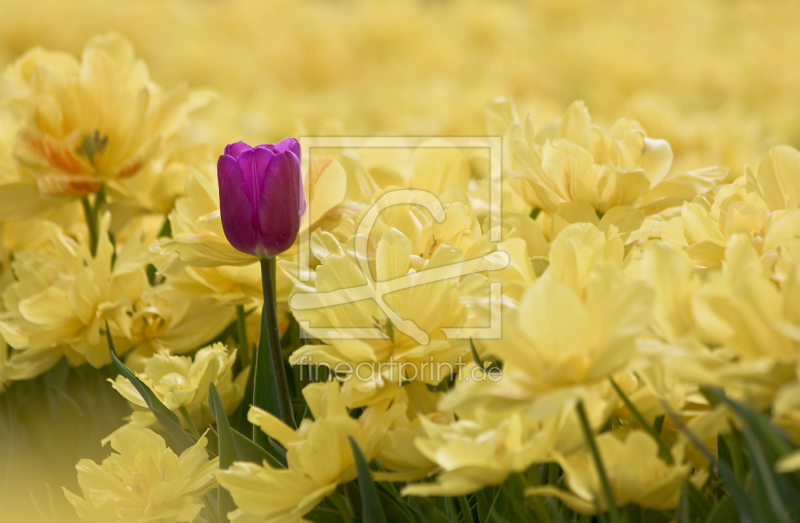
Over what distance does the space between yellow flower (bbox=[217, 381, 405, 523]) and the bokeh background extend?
30 cm

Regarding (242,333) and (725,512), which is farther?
(242,333)

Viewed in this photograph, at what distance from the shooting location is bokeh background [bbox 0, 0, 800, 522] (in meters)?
0.73

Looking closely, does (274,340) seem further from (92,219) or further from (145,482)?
(92,219)

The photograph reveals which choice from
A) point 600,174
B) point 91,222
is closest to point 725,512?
point 600,174

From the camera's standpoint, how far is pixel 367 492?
1.43 feet

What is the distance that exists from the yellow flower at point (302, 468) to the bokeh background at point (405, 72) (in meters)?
Answer: 0.30

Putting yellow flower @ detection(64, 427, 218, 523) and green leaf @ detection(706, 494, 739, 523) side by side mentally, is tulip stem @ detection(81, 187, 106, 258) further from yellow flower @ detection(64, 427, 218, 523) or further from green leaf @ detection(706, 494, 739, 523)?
green leaf @ detection(706, 494, 739, 523)

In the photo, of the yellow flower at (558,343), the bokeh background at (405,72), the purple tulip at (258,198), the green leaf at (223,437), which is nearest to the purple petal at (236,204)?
the purple tulip at (258,198)

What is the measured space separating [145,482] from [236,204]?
21 centimetres

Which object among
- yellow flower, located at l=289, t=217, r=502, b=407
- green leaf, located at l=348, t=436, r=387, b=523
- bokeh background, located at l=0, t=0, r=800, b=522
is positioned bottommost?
green leaf, located at l=348, t=436, r=387, b=523

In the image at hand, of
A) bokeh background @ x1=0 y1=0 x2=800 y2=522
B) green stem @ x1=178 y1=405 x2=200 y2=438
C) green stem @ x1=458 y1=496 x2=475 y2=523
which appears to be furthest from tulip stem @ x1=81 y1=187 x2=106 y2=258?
green stem @ x1=458 y1=496 x2=475 y2=523

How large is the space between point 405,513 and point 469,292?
0.15 m

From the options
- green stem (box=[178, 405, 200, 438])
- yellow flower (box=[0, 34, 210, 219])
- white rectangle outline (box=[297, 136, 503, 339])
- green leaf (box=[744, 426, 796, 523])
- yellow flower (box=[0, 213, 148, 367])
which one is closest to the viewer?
green leaf (box=[744, 426, 796, 523])

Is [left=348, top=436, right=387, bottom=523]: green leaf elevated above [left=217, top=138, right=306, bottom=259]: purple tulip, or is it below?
below
